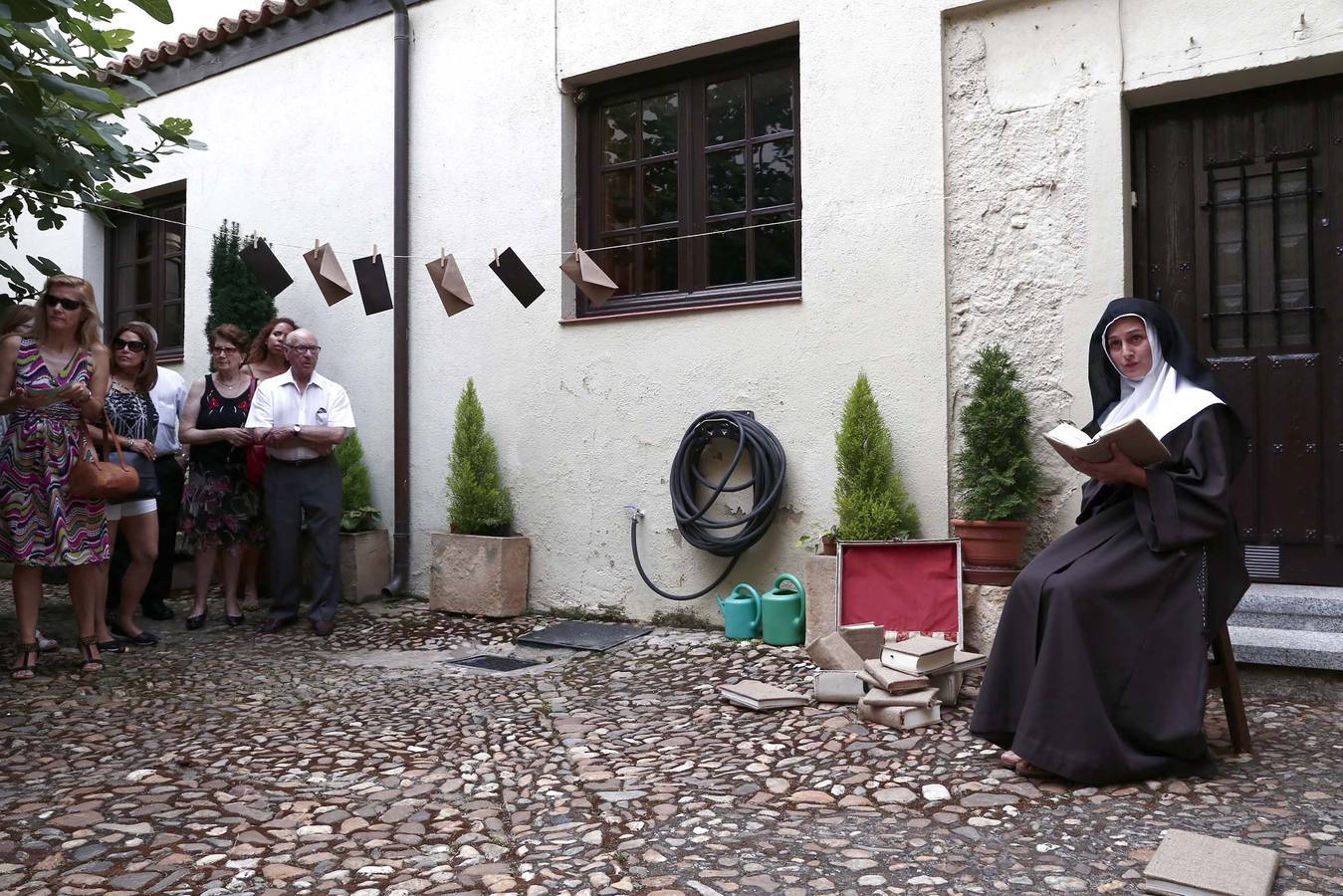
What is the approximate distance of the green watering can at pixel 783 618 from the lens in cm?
546

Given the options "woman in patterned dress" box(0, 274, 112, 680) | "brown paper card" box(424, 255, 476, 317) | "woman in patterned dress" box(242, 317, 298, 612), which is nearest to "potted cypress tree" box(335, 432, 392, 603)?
"woman in patterned dress" box(242, 317, 298, 612)

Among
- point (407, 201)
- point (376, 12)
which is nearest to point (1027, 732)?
point (407, 201)

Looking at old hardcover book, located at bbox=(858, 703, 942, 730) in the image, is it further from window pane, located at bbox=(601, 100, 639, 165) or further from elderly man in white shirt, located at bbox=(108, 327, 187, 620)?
elderly man in white shirt, located at bbox=(108, 327, 187, 620)

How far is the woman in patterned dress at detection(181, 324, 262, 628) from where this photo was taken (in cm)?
632

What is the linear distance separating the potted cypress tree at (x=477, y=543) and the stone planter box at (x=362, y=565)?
2.25 feet

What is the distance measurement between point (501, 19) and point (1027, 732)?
5630mm

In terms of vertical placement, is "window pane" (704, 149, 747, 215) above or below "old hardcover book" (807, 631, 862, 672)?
above

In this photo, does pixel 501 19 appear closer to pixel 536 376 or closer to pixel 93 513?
pixel 536 376

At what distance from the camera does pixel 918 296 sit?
5.41m

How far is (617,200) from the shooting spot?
677 centimetres

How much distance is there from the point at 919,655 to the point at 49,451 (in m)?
4.13

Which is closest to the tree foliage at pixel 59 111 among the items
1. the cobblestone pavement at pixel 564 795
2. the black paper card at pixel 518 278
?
the black paper card at pixel 518 278

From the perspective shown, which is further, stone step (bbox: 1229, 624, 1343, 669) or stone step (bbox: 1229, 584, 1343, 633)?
stone step (bbox: 1229, 584, 1343, 633)

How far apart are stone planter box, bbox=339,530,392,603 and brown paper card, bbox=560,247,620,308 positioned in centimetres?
258
